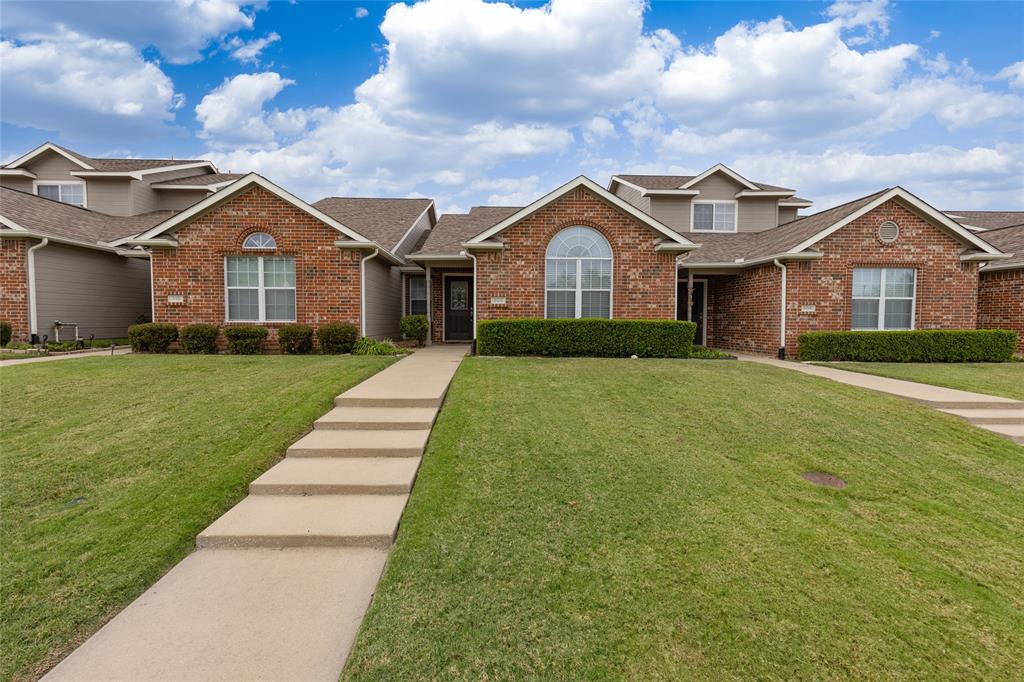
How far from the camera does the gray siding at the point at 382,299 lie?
13581 mm

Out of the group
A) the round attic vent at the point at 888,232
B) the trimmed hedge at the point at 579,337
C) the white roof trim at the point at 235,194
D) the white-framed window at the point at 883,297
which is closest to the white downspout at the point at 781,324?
the white-framed window at the point at 883,297

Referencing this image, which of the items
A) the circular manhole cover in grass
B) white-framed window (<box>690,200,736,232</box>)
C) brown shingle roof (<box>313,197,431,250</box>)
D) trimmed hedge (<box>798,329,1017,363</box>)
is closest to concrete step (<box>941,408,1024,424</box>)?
the circular manhole cover in grass

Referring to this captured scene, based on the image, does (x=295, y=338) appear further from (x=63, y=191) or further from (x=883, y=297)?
(x=883, y=297)

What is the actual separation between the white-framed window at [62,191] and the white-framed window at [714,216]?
24.6 metres

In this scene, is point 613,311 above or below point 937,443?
above

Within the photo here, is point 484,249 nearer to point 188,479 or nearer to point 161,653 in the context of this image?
point 188,479

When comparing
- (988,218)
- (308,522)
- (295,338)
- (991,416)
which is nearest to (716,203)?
(991,416)

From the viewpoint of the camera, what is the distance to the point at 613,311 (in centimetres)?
1337

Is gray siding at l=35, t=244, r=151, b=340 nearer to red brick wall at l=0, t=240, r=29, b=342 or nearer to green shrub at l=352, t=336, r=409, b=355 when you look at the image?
red brick wall at l=0, t=240, r=29, b=342

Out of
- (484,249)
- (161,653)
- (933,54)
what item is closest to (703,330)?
(484,249)

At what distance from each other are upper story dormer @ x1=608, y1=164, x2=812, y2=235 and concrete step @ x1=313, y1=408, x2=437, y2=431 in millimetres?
14909

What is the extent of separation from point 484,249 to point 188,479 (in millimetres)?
9665

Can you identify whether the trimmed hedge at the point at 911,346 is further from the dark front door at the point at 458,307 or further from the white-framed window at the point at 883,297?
the dark front door at the point at 458,307

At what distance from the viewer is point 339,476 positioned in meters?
4.61
